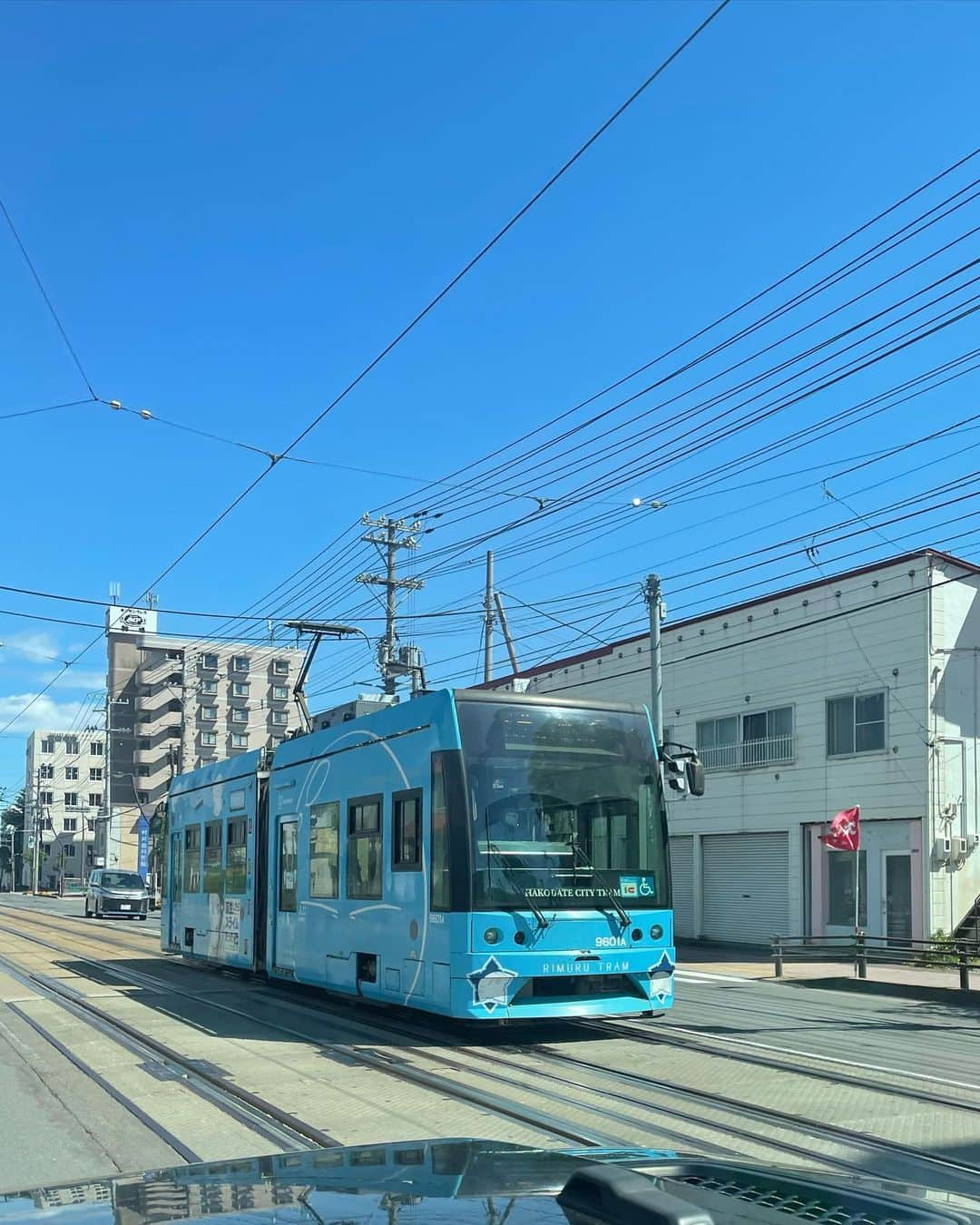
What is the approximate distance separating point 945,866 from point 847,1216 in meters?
23.5

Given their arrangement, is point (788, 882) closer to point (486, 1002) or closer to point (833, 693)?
point (833, 693)

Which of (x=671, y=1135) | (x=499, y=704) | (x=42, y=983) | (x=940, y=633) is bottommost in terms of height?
(x=42, y=983)

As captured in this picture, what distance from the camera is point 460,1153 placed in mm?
3418

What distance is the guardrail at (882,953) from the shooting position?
18594 millimetres

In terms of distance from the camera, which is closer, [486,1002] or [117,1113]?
[117,1113]

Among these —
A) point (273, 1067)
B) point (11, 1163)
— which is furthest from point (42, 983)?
point (11, 1163)

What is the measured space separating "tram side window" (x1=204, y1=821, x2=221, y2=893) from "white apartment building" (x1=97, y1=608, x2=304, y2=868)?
71715 mm

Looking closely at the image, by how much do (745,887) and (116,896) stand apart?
997 inches

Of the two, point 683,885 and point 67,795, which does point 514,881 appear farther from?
point 67,795

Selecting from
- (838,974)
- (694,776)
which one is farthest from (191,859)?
(838,974)

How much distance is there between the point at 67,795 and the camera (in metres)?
129

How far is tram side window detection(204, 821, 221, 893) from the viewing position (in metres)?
19.0

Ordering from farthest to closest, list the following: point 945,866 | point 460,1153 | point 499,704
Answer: point 945,866 < point 499,704 < point 460,1153

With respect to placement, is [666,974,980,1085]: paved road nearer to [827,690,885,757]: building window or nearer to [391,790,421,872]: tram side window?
[391,790,421,872]: tram side window
